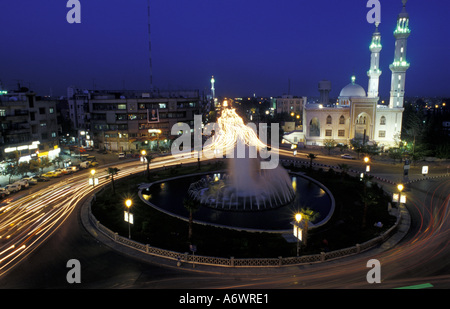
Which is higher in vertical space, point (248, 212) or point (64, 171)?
point (64, 171)

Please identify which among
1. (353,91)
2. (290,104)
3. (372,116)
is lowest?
(372,116)

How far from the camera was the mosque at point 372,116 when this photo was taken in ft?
202

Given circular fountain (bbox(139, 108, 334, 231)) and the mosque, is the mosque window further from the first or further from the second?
circular fountain (bbox(139, 108, 334, 231))

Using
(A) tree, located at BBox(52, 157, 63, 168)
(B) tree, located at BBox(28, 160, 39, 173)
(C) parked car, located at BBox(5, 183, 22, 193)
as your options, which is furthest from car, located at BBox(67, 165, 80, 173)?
(C) parked car, located at BBox(5, 183, 22, 193)

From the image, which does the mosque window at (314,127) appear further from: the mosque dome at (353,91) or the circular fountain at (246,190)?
the circular fountain at (246,190)

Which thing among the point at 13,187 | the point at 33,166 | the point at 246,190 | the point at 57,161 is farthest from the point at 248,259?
the point at 57,161

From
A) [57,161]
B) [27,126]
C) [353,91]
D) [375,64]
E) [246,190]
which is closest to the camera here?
[246,190]

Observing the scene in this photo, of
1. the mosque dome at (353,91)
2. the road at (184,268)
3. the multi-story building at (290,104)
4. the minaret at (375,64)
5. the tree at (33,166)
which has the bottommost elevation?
the road at (184,268)

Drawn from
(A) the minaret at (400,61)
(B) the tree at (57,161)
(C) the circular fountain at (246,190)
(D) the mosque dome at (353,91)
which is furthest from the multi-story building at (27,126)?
(A) the minaret at (400,61)

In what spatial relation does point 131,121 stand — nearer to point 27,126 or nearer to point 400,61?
point 27,126

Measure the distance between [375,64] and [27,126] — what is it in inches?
2796

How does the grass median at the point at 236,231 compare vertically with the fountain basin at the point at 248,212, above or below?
above

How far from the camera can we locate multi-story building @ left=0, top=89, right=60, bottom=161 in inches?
1756

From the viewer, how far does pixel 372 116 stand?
63.3 m
